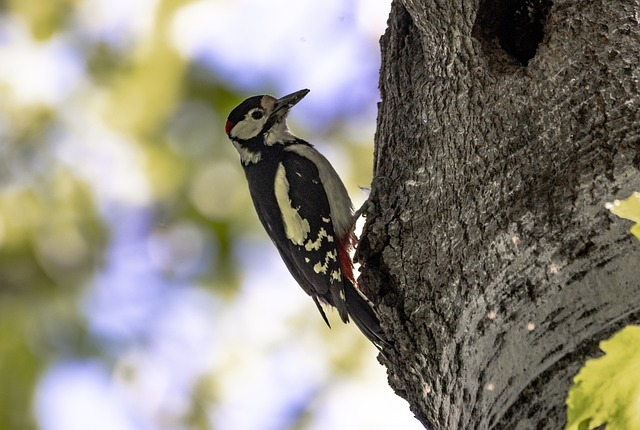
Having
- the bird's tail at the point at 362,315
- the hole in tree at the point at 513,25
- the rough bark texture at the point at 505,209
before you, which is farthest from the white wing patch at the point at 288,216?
the hole in tree at the point at 513,25

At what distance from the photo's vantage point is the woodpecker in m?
3.95

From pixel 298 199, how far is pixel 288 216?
11 cm

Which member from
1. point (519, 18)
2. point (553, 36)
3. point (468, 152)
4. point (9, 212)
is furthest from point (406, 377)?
point (9, 212)

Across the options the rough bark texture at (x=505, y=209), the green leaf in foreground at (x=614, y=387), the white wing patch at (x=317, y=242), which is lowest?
the green leaf in foreground at (x=614, y=387)

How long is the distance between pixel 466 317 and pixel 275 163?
2.40m

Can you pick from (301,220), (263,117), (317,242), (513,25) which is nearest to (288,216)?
(301,220)

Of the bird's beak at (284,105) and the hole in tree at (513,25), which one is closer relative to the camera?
the hole in tree at (513,25)

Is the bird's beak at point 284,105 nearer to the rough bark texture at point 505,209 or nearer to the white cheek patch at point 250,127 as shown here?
the white cheek patch at point 250,127

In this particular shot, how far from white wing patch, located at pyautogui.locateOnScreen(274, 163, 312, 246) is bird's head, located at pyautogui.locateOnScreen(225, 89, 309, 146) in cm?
38

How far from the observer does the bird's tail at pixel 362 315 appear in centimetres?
321

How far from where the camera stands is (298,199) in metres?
4.29

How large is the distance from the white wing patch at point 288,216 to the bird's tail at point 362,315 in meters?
0.51

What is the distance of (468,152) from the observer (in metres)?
2.58

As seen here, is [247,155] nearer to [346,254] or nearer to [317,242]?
[317,242]
